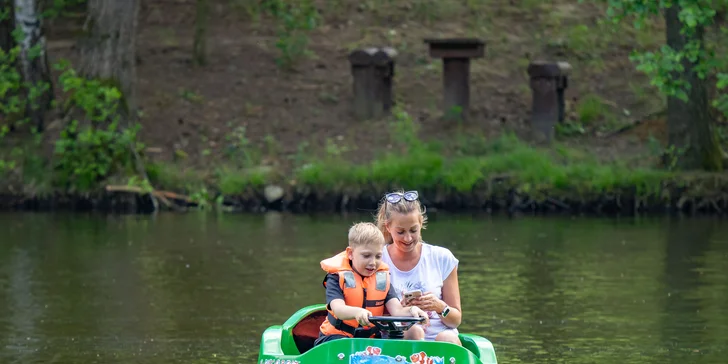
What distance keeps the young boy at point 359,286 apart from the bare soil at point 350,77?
19212mm

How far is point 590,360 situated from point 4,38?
2013cm

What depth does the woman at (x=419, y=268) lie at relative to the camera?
9.16 m

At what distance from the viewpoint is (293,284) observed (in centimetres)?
1673

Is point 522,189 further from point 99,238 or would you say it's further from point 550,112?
point 99,238

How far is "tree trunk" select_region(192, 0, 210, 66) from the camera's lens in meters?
31.8

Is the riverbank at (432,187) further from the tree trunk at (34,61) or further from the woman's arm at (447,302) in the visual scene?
the woman's arm at (447,302)

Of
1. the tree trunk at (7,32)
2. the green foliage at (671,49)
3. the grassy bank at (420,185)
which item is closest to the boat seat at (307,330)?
the green foliage at (671,49)

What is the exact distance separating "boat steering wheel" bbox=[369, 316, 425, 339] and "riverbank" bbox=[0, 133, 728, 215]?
56.2 feet

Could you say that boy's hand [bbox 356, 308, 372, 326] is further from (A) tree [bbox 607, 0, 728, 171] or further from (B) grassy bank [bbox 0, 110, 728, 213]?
(B) grassy bank [bbox 0, 110, 728, 213]

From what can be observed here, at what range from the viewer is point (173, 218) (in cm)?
2531

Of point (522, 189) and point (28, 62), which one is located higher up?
point (28, 62)

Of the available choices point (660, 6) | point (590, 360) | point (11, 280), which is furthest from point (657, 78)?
point (590, 360)

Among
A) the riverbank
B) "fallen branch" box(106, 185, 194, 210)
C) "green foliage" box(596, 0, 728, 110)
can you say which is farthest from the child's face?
"fallen branch" box(106, 185, 194, 210)

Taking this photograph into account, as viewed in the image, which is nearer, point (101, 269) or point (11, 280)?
point (11, 280)
